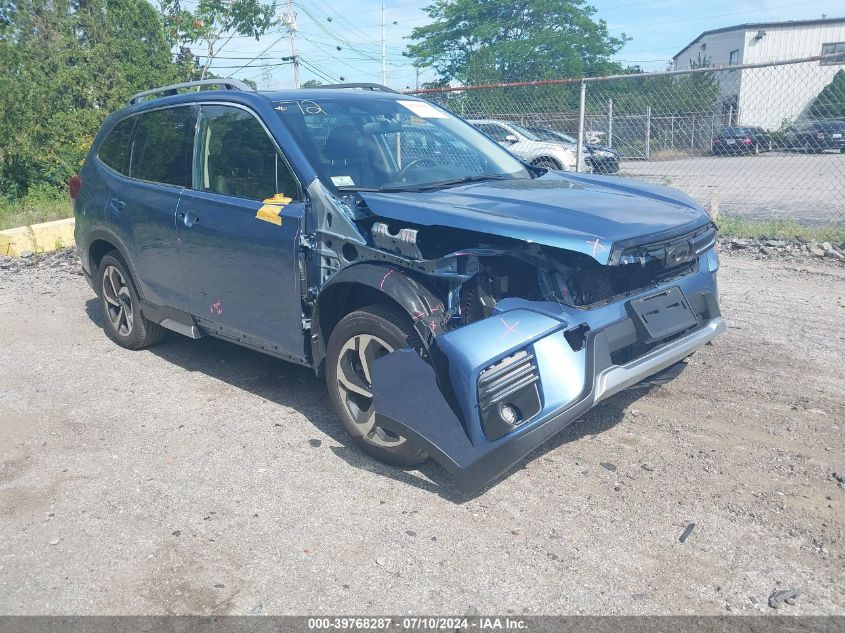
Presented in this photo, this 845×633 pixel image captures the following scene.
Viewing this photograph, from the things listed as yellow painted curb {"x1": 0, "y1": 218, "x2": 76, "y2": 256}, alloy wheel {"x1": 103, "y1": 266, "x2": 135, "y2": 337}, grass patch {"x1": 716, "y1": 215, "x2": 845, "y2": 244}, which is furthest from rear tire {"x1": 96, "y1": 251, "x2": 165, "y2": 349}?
grass patch {"x1": 716, "y1": 215, "x2": 845, "y2": 244}

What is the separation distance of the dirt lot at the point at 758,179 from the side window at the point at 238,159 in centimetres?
826

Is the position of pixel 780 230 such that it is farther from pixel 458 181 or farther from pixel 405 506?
pixel 405 506

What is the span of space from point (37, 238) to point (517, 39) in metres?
43.3

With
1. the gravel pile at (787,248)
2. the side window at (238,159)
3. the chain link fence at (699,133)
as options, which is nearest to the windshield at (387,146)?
the side window at (238,159)

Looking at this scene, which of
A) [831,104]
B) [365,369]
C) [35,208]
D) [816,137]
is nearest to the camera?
[365,369]

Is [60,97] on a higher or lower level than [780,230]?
higher

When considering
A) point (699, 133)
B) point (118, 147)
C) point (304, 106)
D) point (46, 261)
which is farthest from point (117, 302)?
point (699, 133)

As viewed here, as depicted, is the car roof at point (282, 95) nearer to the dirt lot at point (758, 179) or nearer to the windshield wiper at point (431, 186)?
the windshield wiper at point (431, 186)

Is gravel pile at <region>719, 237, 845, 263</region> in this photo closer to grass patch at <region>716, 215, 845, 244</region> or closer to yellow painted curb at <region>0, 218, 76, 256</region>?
grass patch at <region>716, 215, 845, 244</region>

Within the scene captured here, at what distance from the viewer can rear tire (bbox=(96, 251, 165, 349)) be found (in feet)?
19.0

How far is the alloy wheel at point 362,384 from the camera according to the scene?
3811 mm

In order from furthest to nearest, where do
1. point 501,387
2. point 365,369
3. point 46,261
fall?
point 46,261 → point 365,369 → point 501,387

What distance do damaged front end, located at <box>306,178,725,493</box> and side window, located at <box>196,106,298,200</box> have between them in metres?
0.68

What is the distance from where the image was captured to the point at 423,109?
5.15 m
